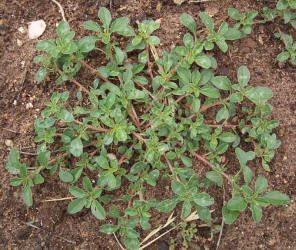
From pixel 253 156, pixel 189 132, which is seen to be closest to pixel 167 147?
pixel 189 132

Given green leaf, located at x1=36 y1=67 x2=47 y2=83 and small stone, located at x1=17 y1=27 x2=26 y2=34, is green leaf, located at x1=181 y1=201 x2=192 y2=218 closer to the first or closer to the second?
green leaf, located at x1=36 y1=67 x2=47 y2=83

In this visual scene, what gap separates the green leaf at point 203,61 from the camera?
2.48 meters

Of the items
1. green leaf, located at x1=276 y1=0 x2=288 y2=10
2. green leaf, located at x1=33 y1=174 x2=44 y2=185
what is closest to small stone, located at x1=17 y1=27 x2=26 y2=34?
green leaf, located at x1=33 y1=174 x2=44 y2=185

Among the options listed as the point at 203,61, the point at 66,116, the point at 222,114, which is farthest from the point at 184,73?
the point at 66,116

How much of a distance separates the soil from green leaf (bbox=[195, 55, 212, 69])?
0.32m

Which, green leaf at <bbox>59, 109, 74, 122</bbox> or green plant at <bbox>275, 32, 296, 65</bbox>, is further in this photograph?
green plant at <bbox>275, 32, 296, 65</bbox>

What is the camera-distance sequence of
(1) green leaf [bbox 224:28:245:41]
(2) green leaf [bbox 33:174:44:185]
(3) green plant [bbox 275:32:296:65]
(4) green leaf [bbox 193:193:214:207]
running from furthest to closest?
(3) green plant [bbox 275:32:296:65]
(1) green leaf [bbox 224:28:245:41]
(2) green leaf [bbox 33:174:44:185]
(4) green leaf [bbox 193:193:214:207]

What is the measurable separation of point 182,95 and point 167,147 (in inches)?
17.5

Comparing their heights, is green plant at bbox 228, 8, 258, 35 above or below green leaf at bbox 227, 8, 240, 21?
below

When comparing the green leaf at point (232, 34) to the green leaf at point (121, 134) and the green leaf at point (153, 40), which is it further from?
the green leaf at point (121, 134)

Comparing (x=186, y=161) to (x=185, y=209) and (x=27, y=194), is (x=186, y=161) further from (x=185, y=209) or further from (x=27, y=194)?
(x=27, y=194)

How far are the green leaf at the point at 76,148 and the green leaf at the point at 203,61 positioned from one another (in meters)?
0.90

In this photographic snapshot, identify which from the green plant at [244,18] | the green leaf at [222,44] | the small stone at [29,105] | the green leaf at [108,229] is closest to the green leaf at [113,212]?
the green leaf at [108,229]

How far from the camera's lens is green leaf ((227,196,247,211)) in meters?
2.17
